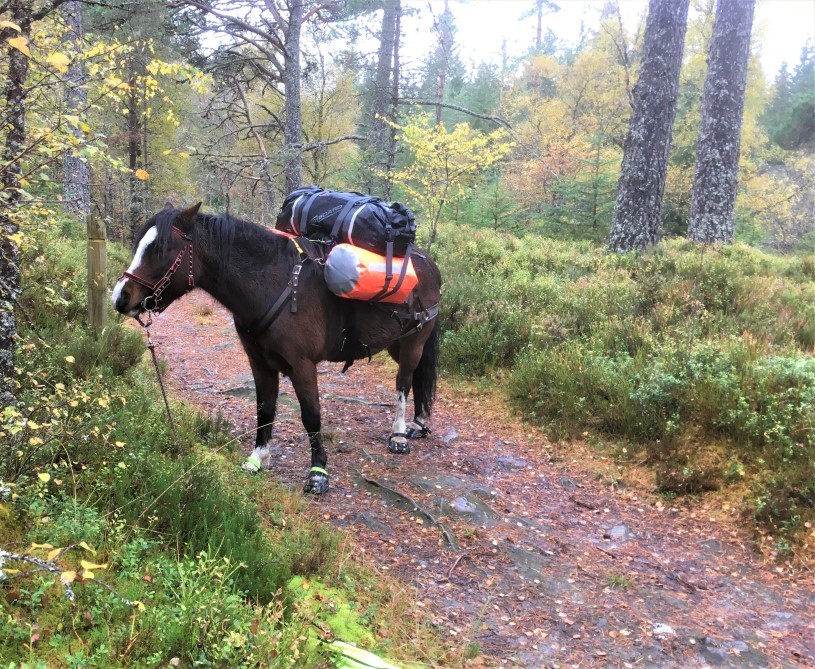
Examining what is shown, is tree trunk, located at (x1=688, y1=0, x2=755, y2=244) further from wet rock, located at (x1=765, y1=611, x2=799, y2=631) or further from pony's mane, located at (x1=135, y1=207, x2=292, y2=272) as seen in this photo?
pony's mane, located at (x1=135, y1=207, x2=292, y2=272)

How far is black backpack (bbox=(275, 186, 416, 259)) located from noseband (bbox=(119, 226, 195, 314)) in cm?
113

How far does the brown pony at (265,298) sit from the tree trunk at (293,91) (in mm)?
7780

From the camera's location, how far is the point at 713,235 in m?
9.69

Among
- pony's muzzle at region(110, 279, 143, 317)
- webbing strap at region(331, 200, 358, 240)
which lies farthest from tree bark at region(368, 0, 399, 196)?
pony's muzzle at region(110, 279, 143, 317)

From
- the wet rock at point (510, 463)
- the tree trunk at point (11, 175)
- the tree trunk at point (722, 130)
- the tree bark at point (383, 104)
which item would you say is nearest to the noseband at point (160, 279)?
the tree trunk at point (11, 175)

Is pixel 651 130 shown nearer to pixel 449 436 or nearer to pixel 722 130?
pixel 722 130

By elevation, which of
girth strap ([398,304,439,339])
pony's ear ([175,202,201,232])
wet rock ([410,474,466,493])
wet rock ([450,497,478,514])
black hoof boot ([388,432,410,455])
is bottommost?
wet rock ([450,497,478,514])

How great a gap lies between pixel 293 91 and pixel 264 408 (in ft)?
29.7

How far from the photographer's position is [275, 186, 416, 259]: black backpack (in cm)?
423

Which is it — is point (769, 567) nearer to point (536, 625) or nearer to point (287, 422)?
point (536, 625)

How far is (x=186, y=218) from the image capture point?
11.2ft

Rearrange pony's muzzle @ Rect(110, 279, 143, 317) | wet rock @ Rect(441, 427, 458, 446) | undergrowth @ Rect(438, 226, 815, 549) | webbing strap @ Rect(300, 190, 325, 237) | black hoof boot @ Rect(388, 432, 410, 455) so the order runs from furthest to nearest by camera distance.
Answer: wet rock @ Rect(441, 427, 458, 446) < black hoof boot @ Rect(388, 432, 410, 455) < webbing strap @ Rect(300, 190, 325, 237) < undergrowth @ Rect(438, 226, 815, 549) < pony's muzzle @ Rect(110, 279, 143, 317)

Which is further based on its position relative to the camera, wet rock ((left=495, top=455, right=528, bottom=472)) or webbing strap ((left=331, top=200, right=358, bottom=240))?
wet rock ((left=495, top=455, right=528, bottom=472))

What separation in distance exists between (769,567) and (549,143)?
23.0 meters
